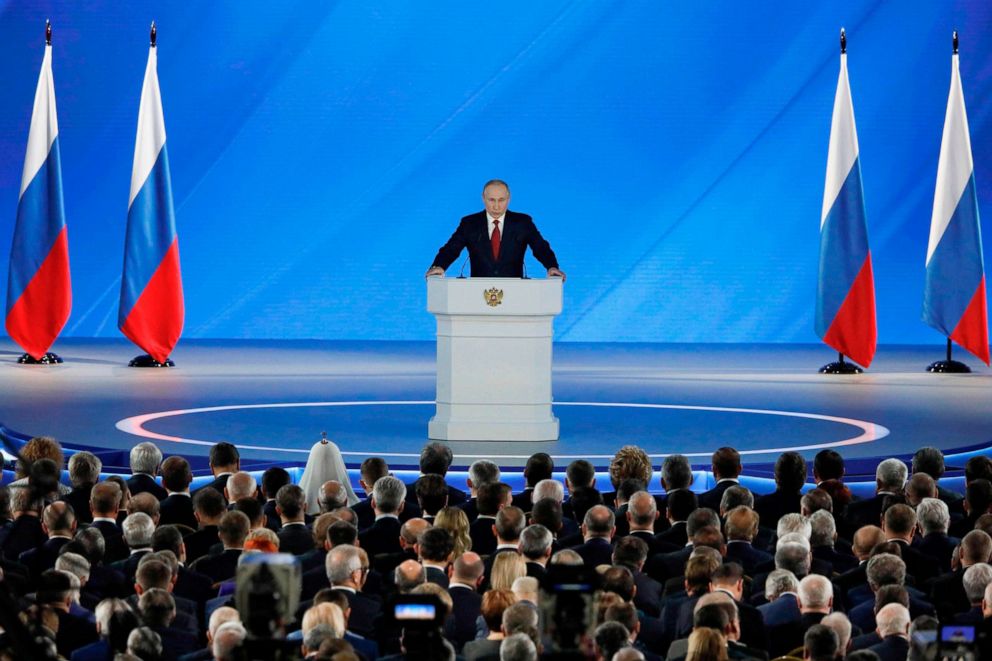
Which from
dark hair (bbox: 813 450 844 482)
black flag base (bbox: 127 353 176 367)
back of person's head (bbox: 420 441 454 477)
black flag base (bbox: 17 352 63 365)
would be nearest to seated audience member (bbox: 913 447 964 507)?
dark hair (bbox: 813 450 844 482)

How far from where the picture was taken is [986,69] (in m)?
19.1

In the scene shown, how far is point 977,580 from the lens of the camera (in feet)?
18.3

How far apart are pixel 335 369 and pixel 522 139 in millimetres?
4822

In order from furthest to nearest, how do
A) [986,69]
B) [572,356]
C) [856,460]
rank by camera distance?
1. [986,69]
2. [572,356]
3. [856,460]

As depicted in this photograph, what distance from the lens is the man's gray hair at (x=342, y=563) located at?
545 cm

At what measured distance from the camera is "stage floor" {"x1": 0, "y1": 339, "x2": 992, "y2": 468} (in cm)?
1012

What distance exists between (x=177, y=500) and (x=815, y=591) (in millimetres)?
3325

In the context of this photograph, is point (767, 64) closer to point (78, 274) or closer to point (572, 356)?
point (572, 356)

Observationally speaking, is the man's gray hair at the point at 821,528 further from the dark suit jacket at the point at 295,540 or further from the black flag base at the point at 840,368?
the black flag base at the point at 840,368

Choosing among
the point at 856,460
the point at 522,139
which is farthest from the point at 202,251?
the point at 856,460

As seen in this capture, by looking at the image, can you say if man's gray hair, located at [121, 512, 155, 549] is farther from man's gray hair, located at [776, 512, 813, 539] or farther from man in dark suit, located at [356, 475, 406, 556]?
man's gray hair, located at [776, 512, 813, 539]

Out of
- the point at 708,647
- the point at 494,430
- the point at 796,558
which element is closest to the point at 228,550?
the point at 796,558

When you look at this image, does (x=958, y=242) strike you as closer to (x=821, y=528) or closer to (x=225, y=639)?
(x=821, y=528)

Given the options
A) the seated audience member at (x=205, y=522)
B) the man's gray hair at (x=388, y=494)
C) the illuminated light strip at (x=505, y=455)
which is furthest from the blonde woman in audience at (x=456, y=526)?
the illuminated light strip at (x=505, y=455)
